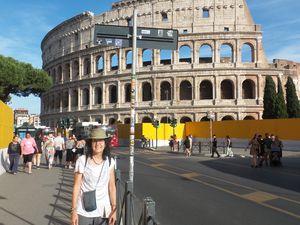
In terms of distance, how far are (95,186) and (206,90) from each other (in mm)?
55541

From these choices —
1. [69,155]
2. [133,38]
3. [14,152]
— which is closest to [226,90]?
[69,155]

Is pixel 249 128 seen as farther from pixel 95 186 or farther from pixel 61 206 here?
pixel 95 186

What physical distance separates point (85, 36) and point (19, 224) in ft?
202

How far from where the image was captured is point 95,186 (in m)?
4.20

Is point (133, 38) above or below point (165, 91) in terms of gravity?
below

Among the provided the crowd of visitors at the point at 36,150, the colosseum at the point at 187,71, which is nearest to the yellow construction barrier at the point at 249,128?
the colosseum at the point at 187,71

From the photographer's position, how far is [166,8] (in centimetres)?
6000

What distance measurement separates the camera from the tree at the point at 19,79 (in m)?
41.2

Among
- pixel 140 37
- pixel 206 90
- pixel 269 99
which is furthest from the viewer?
pixel 206 90

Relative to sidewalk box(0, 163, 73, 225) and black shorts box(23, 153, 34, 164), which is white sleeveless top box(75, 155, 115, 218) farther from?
black shorts box(23, 153, 34, 164)

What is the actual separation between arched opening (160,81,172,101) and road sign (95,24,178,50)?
50.5m

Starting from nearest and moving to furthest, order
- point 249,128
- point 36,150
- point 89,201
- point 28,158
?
1. point 89,201
2. point 28,158
3. point 36,150
4. point 249,128

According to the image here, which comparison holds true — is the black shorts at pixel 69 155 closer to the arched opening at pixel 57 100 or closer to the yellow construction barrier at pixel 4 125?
the yellow construction barrier at pixel 4 125

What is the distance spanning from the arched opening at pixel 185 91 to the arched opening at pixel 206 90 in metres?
1.58
